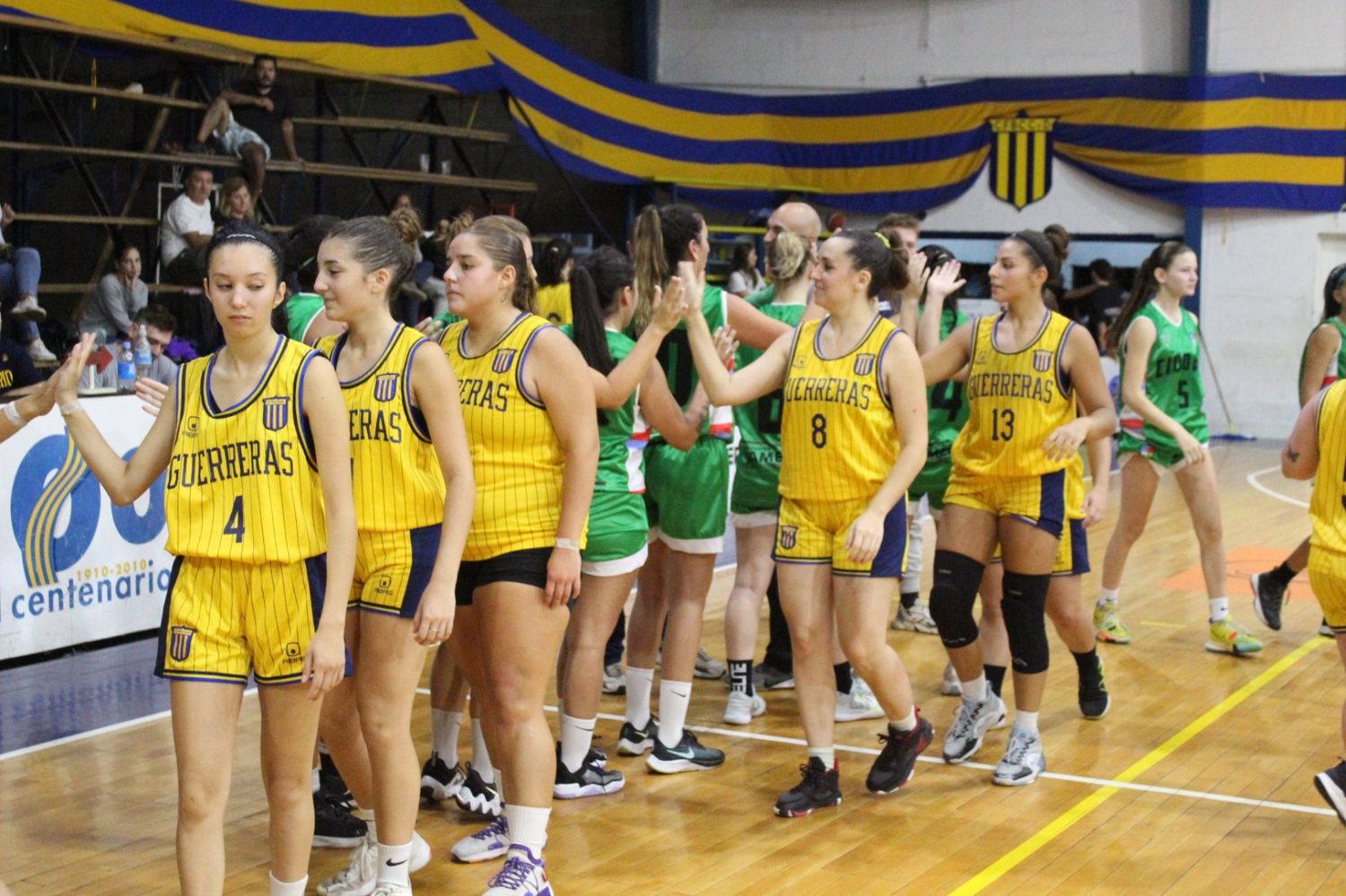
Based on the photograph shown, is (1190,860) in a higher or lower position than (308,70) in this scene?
lower

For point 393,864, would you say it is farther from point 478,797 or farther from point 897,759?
point 897,759

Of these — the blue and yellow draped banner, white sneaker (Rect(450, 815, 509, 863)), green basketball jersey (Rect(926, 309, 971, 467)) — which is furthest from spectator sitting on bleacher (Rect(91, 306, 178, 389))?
white sneaker (Rect(450, 815, 509, 863))

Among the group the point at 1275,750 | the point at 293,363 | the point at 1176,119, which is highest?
the point at 1176,119

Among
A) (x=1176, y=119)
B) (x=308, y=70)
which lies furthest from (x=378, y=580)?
(x=1176, y=119)

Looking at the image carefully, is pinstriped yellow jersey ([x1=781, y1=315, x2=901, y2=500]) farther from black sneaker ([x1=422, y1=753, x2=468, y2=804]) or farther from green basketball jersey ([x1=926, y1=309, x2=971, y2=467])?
green basketball jersey ([x1=926, y1=309, x2=971, y2=467])

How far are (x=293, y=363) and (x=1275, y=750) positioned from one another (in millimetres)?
4089

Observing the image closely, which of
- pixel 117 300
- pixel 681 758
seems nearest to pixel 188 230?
pixel 117 300

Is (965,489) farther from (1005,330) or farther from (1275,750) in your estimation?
(1275,750)

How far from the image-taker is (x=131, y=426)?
743 cm

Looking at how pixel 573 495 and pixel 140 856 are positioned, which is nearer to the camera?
pixel 573 495

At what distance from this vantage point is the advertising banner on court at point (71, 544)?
268 inches

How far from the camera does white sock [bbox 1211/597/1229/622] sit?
7309 millimetres

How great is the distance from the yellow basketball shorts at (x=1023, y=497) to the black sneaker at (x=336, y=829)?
2.37m

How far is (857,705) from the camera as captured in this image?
246 inches
